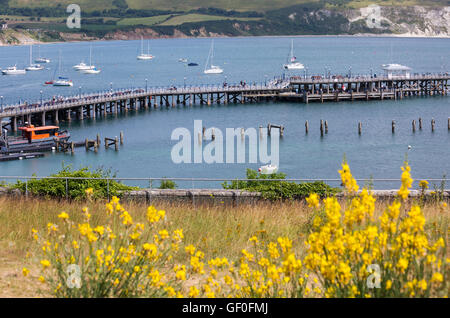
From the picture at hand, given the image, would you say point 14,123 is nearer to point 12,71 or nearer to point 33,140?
point 33,140

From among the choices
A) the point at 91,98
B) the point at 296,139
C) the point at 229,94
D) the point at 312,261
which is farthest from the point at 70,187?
the point at 229,94

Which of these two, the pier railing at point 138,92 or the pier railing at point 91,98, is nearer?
the pier railing at point 91,98

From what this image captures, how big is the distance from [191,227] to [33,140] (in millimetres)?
49213

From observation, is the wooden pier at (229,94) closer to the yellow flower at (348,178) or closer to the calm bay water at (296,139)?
the calm bay water at (296,139)

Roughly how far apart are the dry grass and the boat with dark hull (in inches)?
1678

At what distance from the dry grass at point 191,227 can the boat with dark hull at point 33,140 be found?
42.6 meters

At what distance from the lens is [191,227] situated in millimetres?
13945

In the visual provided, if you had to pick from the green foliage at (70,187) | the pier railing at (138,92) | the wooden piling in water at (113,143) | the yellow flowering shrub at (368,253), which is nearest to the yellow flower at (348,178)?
the yellow flowering shrub at (368,253)

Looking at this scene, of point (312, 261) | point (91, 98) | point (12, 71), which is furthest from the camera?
point (12, 71)

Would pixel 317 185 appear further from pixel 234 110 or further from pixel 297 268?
pixel 234 110

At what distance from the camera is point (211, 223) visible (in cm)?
1427

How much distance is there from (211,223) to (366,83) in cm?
9214

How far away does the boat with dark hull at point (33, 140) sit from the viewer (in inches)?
2292

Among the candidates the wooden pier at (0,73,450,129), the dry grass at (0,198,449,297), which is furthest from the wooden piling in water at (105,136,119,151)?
the dry grass at (0,198,449,297)
